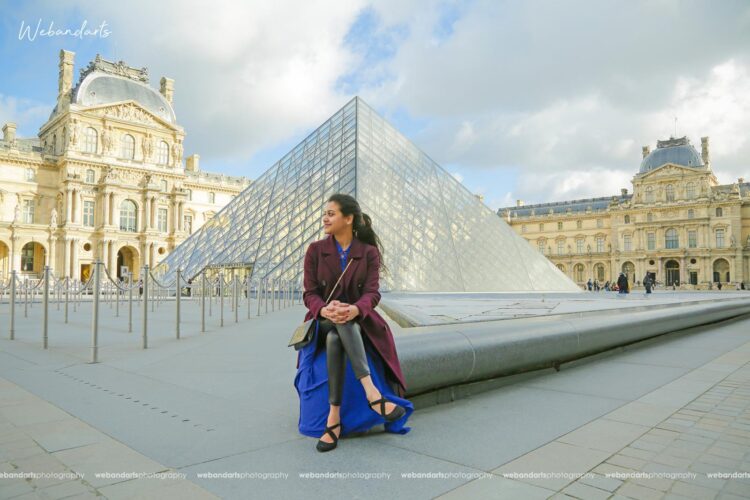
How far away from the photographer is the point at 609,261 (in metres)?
60.4

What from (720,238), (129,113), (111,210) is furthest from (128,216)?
(720,238)

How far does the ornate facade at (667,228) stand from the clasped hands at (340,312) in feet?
188

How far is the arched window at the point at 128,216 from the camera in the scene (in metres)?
43.7

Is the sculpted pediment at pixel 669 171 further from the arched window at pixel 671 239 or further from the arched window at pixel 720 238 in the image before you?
the arched window at pixel 720 238

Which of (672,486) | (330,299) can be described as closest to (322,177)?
(330,299)

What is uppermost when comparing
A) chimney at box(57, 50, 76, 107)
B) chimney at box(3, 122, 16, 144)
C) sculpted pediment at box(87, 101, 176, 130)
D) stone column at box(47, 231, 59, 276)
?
chimney at box(57, 50, 76, 107)

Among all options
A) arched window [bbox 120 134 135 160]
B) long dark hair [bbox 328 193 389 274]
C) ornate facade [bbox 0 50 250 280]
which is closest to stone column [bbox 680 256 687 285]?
ornate facade [bbox 0 50 250 280]

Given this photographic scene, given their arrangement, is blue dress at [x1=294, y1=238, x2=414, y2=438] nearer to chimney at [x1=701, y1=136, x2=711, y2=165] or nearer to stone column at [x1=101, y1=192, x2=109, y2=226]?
stone column at [x1=101, y1=192, x2=109, y2=226]

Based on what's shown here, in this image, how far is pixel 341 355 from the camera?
2.60 meters

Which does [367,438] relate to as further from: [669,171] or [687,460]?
[669,171]

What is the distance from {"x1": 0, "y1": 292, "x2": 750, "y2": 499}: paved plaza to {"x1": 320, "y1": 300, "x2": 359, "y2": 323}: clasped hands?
2.05 ft

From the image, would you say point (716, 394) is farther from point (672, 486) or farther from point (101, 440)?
point (101, 440)

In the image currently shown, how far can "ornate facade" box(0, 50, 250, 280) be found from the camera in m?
40.2

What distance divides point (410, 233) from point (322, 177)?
4.30 m
